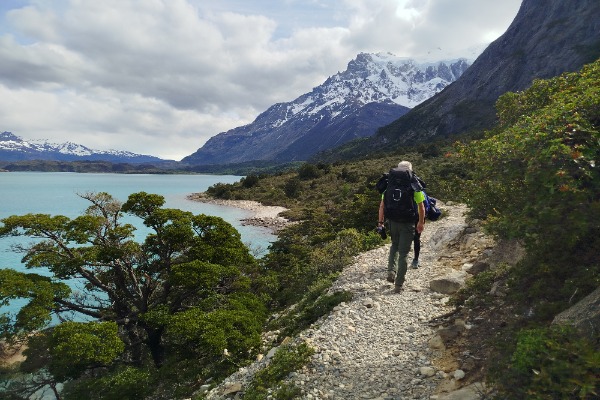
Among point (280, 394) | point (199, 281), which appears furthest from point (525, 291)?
point (199, 281)

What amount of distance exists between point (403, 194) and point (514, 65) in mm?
149449

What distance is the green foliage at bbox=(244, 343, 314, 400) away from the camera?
6.67 meters

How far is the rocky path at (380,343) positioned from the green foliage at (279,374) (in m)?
0.21

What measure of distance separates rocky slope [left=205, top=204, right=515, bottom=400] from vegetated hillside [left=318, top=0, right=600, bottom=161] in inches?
4227

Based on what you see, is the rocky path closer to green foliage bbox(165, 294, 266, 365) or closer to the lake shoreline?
green foliage bbox(165, 294, 266, 365)

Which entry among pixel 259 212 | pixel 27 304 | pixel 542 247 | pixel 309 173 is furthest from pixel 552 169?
pixel 309 173

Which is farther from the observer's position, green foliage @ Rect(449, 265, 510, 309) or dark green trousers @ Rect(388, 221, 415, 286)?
dark green trousers @ Rect(388, 221, 415, 286)

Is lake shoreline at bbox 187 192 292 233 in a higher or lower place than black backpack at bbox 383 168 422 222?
lower

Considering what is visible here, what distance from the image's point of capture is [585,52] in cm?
10319

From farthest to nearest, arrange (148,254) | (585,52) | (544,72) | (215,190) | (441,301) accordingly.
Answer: (544,72) → (585,52) → (215,190) → (148,254) → (441,301)

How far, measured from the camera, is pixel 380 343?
743cm

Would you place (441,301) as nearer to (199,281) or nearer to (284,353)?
(284,353)

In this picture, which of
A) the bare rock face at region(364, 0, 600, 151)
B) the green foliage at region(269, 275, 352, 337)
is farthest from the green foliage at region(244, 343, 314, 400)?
the bare rock face at region(364, 0, 600, 151)

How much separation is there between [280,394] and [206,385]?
13.4ft
